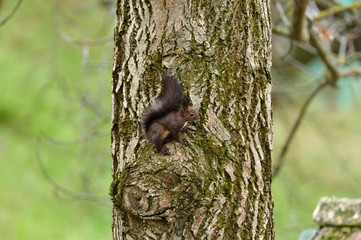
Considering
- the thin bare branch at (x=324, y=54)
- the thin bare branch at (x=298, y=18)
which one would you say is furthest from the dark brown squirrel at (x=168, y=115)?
the thin bare branch at (x=324, y=54)

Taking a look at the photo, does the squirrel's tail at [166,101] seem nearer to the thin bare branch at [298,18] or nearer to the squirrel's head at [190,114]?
the squirrel's head at [190,114]

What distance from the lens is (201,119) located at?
161cm

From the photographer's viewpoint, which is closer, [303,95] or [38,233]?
[38,233]

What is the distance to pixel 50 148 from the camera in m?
6.48

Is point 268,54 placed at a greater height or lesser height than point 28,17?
greater

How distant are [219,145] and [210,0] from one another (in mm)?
487

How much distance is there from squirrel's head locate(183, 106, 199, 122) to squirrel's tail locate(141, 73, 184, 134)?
0.03 m

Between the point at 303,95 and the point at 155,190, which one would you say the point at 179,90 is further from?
the point at 303,95

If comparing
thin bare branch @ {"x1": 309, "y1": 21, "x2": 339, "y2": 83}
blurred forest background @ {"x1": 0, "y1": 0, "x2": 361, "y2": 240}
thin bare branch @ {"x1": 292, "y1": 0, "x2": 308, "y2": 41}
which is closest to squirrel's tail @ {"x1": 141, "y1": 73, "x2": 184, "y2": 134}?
thin bare branch @ {"x1": 292, "y1": 0, "x2": 308, "y2": 41}

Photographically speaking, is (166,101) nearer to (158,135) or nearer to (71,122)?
(158,135)

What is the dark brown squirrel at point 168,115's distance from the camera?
5.11 ft

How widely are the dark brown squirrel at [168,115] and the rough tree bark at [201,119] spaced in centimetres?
3

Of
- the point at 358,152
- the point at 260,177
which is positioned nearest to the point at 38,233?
the point at 260,177

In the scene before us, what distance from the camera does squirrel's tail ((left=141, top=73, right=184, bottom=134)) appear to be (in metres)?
1.59
